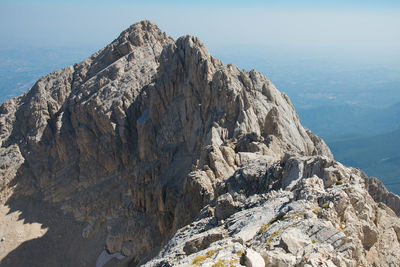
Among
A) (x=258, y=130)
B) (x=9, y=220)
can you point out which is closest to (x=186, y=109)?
(x=258, y=130)

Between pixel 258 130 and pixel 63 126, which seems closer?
pixel 258 130

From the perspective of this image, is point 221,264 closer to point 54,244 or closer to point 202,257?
point 202,257

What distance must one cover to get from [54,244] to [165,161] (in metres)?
30.9

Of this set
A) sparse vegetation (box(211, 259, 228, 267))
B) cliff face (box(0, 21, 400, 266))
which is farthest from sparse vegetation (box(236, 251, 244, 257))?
cliff face (box(0, 21, 400, 266))

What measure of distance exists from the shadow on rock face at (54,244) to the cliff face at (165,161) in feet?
0.97

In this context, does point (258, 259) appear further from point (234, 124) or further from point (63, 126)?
point (63, 126)

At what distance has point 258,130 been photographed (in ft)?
184

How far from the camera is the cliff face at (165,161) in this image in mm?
23484

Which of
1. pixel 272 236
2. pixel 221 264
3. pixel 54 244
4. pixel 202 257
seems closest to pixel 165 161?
pixel 54 244

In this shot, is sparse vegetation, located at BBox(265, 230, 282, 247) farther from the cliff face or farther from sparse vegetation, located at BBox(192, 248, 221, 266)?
sparse vegetation, located at BBox(192, 248, 221, 266)

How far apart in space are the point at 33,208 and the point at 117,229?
29121 mm

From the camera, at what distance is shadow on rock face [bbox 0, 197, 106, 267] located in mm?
67188

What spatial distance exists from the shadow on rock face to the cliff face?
296 mm

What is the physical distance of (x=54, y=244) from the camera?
70.8 metres
